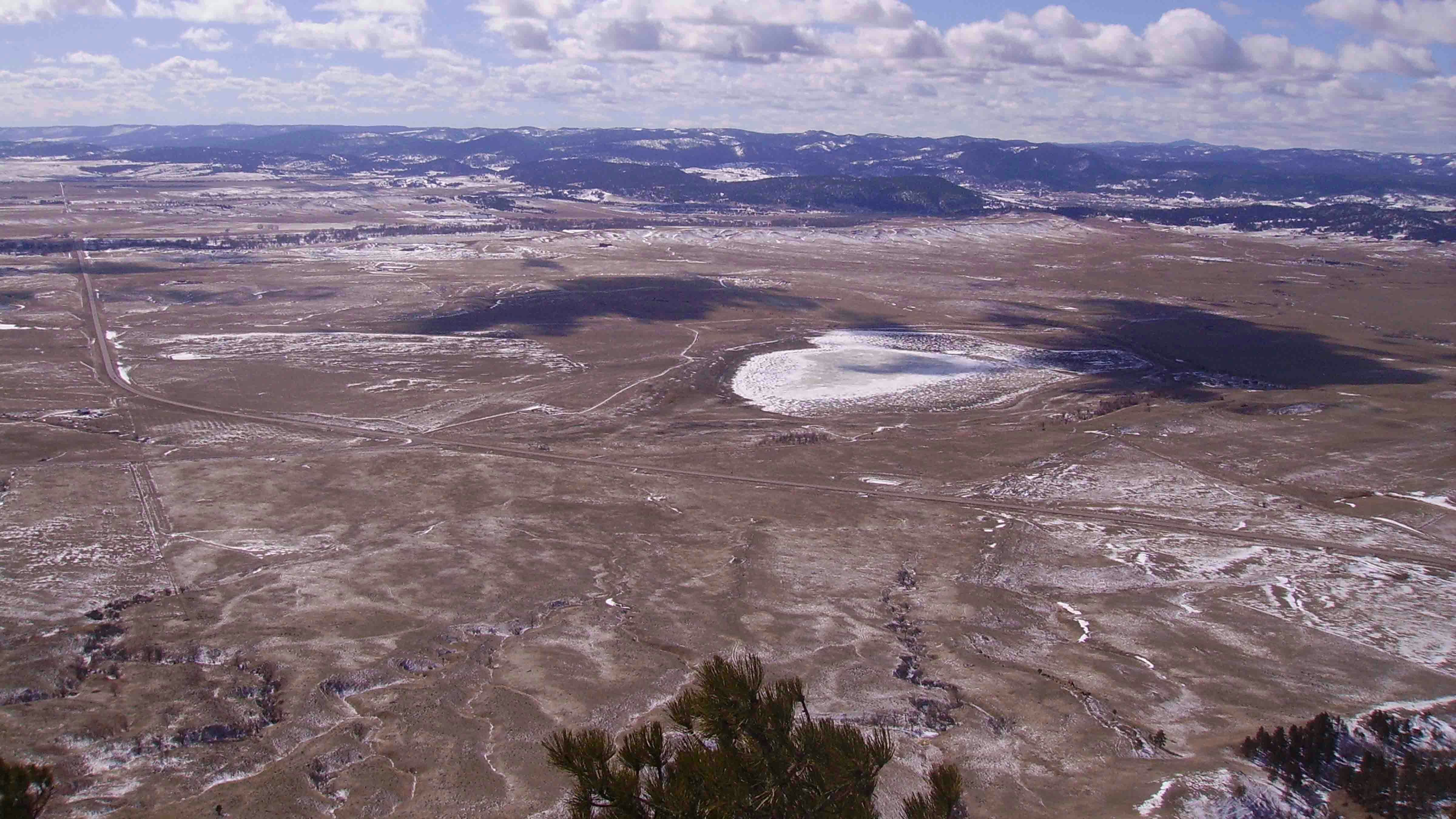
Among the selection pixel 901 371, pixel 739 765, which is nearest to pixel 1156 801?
pixel 739 765

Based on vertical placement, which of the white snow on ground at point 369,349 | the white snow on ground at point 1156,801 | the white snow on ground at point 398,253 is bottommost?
the white snow on ground at point 1156,801

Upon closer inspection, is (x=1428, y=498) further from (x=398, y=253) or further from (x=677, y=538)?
(x=398, y=253)

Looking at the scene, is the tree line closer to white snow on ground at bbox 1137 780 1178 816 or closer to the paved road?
white snow on ground at bbox 1137 780 1178 816

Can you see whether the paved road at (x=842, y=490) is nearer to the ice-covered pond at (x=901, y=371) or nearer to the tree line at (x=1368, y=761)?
the ice-covered pond at (x=901, y=371)

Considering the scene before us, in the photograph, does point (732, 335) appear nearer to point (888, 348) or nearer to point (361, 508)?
point (888, 348)

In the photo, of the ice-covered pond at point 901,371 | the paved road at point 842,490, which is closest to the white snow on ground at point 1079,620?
the paved road at point 842,490

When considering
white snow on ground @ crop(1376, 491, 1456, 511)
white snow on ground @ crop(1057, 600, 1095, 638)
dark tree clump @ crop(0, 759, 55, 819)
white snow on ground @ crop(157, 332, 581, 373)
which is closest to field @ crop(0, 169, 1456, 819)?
white snow on ground @ crop(1057, 600, 1095, 638)
